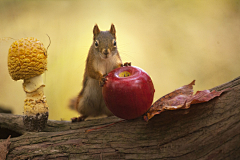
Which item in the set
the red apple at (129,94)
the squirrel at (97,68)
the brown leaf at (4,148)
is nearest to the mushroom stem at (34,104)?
the brown leaf at (4,148)

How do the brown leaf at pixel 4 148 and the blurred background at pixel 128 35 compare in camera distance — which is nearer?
the brown leaf at pixel 4 148

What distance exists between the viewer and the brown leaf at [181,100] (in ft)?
2.90

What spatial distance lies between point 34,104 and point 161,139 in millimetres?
650

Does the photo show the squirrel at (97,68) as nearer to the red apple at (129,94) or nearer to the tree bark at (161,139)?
the red apple at (129,94)

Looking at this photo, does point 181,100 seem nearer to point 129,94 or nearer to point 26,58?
point 129,94

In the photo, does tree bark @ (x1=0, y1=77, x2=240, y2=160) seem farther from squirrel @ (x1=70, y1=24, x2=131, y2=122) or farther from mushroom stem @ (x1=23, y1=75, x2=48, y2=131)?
squirrel @ (x1=70, y1=24, x2=131, y2=122)

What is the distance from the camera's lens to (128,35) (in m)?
1.51

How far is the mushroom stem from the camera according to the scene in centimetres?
112

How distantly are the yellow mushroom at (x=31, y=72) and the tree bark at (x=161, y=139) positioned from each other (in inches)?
4.3

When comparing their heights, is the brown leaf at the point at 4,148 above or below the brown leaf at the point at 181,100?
below

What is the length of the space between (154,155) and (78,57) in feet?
2.84

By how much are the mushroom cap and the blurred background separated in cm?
37

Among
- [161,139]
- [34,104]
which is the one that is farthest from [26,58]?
[161,139]

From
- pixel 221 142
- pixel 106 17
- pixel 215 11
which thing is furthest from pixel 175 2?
pixel 221 142
